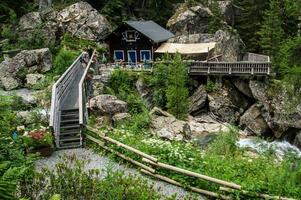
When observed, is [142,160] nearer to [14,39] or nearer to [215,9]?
[14,39]

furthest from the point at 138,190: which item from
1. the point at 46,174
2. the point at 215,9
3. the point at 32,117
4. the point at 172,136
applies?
the point at 215,9

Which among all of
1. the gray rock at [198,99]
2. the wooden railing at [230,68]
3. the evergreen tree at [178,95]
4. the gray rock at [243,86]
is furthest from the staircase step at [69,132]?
the gray rock at [243,86]

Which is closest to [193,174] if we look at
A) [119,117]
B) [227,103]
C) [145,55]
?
[119,117]

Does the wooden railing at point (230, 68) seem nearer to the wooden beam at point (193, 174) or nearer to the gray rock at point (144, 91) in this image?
the gray rock at point (144, 91)

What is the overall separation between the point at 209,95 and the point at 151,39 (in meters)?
9.20

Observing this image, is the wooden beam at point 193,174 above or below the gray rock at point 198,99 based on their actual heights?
above

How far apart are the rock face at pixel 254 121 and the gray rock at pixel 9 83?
20.3 metres

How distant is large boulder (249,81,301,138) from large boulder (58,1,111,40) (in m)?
19.5

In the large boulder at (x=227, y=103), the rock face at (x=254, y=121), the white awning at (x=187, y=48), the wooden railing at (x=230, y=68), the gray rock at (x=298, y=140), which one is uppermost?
the white awning at (x=187, y=48)

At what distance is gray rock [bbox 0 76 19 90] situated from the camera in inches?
1313

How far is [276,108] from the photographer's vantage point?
1383 inches

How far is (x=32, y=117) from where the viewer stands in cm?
1861

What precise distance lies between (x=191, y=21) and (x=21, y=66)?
23397 millimetres

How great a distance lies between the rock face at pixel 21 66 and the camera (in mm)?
33875
